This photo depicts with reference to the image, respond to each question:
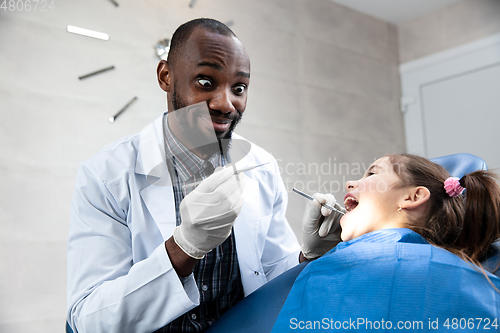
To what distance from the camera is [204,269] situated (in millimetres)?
1309

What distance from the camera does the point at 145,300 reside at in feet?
3.41

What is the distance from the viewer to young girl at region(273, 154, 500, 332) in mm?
866

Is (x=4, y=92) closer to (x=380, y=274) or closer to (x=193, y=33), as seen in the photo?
(x=193, y=33)

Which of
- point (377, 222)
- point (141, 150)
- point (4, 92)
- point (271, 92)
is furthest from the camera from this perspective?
point (271, 92)

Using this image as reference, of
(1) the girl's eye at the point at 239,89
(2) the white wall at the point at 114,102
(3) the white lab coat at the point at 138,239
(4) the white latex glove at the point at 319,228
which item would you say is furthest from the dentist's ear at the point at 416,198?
(2) the white wall at the point at 114,102

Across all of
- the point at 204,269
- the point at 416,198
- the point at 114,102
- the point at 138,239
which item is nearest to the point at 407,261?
the point at 416,198

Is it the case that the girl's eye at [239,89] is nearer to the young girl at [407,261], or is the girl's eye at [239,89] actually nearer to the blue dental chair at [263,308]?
the young girl at [407,261]

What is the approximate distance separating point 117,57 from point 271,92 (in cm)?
102

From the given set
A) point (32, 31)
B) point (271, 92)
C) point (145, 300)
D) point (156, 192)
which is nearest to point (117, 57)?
point (32, 31)

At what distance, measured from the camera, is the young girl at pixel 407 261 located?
87 cm

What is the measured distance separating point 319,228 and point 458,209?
42 cm

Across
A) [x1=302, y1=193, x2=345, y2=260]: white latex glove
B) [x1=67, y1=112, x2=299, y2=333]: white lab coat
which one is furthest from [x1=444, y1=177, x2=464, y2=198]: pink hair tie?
[x1=67, y1=112, x2=299, y2=333]: white lab coat

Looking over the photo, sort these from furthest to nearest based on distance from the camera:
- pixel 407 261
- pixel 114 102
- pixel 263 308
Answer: pixel 114 102 → pixel 263 308 → pixel 407 261

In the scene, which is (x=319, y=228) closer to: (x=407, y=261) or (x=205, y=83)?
(x=407, y=261)
